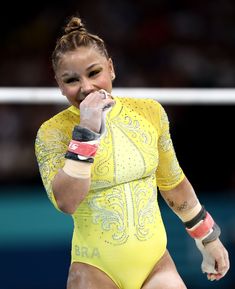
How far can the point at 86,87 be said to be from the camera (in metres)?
2.89

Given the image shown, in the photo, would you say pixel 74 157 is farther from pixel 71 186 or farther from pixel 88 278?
pixel 88 278

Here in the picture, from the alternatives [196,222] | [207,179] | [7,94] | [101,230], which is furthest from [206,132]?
[101,230]

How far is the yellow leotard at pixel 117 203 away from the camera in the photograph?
9.80 feet

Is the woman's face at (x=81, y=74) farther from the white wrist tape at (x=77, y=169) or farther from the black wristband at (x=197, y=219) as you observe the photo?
the black wristband at (x=197, y=219)

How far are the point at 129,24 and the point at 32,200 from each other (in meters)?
1.76

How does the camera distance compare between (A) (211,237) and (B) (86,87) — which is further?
(A) (211,237)

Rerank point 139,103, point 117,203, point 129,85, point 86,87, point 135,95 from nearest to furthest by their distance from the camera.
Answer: point 86,87
point 117,203
point 139,103
point 135,95
point 129,85

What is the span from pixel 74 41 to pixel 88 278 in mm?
794

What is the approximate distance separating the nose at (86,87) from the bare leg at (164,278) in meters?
0.65

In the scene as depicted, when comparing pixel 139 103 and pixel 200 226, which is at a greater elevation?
pixel 139 103

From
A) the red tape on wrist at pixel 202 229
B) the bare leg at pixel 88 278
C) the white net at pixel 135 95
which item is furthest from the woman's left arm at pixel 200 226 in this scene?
the white net at pixel 135 95

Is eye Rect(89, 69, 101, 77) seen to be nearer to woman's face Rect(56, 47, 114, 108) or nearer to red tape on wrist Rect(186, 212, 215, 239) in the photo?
woman's face Rect(56, 47, 114, 108)

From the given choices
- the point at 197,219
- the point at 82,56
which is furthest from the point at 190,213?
the point at 82,56

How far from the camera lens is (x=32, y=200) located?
201 inches
